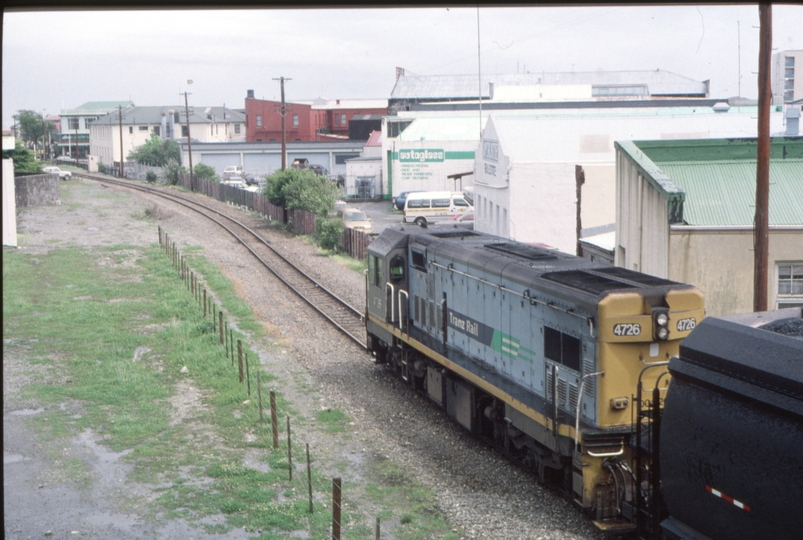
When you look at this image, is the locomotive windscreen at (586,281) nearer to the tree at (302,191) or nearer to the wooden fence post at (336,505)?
the wooden fence post at (336,505)

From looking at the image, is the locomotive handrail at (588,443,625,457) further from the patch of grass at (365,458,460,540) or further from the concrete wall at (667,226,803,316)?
the concrete wall at (667,226,803,316)

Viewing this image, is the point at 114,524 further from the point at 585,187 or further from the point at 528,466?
the point at 585,187

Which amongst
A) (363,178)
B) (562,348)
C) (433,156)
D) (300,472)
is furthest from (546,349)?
(363,178)

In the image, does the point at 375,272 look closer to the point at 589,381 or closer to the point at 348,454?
the point at 348,454

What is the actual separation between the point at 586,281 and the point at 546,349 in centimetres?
130

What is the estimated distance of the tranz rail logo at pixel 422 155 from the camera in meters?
63.8

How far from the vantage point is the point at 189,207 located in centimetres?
5500

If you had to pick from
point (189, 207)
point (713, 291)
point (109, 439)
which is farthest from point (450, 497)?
point (189, 207)

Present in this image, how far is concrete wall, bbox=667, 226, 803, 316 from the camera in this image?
19.5 meters

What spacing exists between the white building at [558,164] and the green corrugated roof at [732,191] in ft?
27.9

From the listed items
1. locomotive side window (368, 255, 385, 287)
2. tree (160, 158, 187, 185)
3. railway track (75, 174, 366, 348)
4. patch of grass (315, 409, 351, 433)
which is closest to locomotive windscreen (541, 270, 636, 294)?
patch of grass (315, 409, 351, 433)

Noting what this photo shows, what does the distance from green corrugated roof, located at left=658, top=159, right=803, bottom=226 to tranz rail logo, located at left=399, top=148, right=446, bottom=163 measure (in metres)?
42.7

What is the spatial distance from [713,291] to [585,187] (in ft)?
44.5

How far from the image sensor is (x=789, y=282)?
19.4 m
